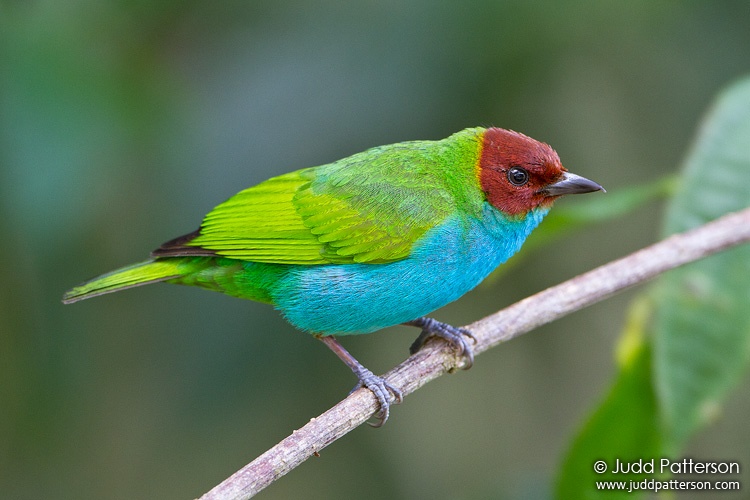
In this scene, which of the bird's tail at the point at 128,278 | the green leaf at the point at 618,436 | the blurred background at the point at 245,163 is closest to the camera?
the green leaf at the point at 618,436

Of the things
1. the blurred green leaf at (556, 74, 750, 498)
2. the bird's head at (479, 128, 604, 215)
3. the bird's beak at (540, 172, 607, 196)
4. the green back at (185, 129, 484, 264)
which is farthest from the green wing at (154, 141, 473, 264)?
the blurred green leaf at (556, 74, 750, 498)

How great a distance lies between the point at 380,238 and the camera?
122 inches

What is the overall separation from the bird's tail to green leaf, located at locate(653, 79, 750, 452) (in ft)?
5.98

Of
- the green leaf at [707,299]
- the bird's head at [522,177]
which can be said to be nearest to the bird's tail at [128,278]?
the bird's head at [522,177]

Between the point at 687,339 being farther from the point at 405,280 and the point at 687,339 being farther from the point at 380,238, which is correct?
the point at 380,238

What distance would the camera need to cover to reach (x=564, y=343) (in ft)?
15.7

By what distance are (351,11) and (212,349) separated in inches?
66.3

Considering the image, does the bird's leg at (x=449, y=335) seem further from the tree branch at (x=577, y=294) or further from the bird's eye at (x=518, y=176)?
the bird's eye at (x=518, y=176)

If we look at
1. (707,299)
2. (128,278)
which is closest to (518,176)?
(707,299)

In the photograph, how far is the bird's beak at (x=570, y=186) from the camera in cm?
302

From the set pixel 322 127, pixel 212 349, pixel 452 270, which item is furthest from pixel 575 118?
pixel 212 349

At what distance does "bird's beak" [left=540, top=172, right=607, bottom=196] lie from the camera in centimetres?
302

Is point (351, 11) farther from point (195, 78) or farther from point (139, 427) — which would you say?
point (139, 427)

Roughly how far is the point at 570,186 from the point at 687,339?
696mm
